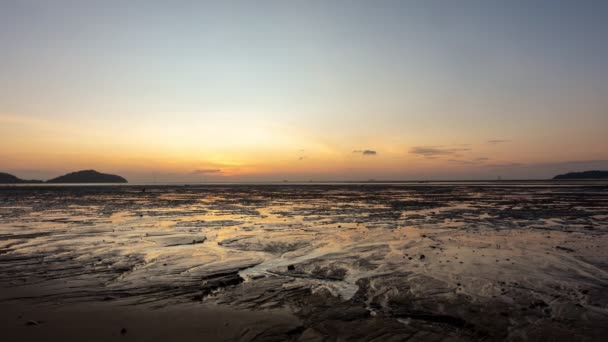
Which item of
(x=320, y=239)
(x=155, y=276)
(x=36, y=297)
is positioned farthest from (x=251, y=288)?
(x=320, y=239)

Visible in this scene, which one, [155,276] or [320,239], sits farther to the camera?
[320,239]

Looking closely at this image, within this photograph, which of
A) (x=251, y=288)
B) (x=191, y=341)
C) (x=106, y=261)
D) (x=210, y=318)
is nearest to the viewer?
(x=191, y=341)

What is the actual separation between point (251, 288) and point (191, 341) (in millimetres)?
3495

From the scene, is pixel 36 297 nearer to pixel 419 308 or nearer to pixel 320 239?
pixel 419 308

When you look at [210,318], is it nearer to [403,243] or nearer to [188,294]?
[188,294]

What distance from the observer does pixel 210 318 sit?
784cm

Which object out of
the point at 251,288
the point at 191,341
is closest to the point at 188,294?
the point at 251,288

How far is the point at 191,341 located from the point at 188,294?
299 cm

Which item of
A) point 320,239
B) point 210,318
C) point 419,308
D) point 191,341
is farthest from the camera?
point 320,239

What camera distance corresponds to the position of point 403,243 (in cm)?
1730

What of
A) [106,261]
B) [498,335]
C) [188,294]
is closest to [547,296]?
[498,335]

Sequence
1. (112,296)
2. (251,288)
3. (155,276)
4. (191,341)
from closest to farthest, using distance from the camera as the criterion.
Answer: (191,341) → (112,296) → (251,288) → (155,276)

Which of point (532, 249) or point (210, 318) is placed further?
point (532, 249)

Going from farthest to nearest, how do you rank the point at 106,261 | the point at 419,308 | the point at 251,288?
the point at 106,261 < the point at 251,288 < the point at 419,308
